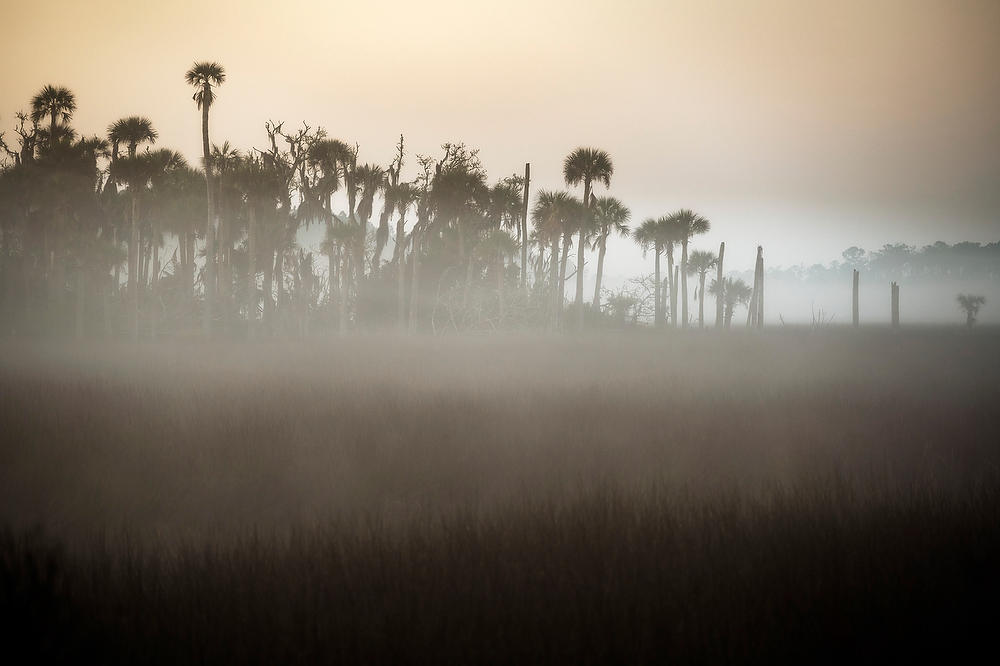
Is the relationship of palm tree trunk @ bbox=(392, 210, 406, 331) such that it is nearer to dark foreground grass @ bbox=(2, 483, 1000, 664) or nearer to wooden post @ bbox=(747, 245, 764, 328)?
wooden post @ bbox=(747, 245, 764, 328)

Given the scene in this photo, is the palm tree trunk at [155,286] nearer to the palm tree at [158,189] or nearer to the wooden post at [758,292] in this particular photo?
the palm tree at [158,189]

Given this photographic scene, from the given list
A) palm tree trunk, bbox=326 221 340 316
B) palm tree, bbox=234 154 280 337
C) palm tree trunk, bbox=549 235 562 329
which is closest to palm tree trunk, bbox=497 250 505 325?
palm tree trunk, bbox=549 235 562 329

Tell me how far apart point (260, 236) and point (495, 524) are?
4590 centimetres

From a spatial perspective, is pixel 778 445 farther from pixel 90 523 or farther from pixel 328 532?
pixel 90 523

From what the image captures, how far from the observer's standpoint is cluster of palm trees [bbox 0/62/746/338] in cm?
3900

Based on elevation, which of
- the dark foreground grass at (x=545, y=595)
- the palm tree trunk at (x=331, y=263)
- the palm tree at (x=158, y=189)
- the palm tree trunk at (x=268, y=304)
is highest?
the palm tree at (x=158, y=189)

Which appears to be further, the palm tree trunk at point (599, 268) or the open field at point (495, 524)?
the palm tree trunk at point (599, 268)

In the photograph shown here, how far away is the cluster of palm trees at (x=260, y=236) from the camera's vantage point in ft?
128

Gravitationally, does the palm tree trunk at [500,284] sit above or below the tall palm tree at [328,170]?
below

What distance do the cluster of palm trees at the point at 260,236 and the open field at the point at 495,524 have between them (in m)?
29.1

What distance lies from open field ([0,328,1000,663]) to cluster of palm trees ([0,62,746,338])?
95.3 feet

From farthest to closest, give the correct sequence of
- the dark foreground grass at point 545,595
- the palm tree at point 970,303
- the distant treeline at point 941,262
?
the distant treeline at point 941,262 → the palm tree at point 970,303 → the dark foreground grass at point 545,595

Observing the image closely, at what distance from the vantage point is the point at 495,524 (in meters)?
5.38

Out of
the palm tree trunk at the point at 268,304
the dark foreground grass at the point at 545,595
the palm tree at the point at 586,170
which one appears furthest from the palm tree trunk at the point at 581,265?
the dark foreground grass at the point at 545,595
